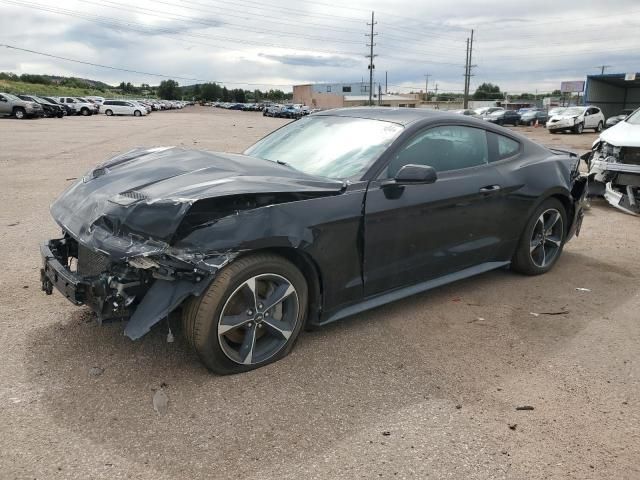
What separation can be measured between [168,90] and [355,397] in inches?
6047

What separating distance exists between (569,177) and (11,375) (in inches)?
191

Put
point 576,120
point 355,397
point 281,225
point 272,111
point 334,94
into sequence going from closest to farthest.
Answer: point 355,397 < point 281,225 < point 576,120 < point 272,111 < point 334,94

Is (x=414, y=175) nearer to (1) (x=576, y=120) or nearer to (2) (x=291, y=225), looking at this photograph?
(2) (x=291, y=225)

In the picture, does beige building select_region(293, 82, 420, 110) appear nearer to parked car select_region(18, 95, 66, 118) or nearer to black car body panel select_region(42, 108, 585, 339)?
parked car select_region(18, 95, 66, 118)

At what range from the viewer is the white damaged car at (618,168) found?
773 centimetres

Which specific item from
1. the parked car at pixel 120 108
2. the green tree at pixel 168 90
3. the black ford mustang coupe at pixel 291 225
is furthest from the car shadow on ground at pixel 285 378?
the green tree at pixel 168 90

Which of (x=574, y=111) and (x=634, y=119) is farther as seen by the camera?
(x=574, y=111)

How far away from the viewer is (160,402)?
2889 mm

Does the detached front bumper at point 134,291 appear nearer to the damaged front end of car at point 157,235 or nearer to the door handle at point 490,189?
the damaged front end of car at point 157,235

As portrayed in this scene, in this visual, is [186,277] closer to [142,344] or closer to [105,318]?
[105,318]

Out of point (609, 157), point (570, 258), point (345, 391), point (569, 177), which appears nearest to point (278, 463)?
point (345, 391)

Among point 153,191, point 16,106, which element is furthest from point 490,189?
point 16,106

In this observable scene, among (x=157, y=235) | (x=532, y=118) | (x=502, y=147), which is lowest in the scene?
(x=532, y=118)

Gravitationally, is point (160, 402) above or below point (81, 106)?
below
